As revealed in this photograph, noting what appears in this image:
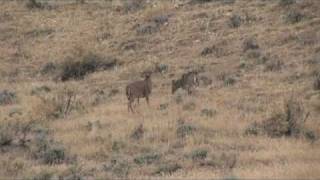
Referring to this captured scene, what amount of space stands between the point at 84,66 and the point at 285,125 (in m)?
12.8

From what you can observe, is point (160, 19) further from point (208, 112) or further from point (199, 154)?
point (199, 154)

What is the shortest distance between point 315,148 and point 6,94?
11.7m

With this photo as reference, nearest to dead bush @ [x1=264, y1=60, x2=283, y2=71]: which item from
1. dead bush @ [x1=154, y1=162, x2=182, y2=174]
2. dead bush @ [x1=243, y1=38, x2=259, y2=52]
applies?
dead bush @ [x1=243, y1=38, x2=259, y2=52]

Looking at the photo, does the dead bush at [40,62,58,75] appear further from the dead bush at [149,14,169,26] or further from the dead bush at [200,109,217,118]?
the dead bush at [200,109,217,118]

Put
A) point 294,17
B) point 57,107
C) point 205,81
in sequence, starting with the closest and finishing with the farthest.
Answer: point 57,107 → point 205,81 → point 294,17

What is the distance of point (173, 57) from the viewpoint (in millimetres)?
27016

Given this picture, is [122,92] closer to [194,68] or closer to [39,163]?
[194,68]

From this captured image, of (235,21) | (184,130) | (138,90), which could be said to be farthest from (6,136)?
(235,21)

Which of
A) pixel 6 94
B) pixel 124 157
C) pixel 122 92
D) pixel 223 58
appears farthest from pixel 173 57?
pixel 124 157

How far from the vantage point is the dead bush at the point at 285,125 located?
1576 cm

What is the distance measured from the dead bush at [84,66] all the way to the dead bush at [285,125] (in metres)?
11.6

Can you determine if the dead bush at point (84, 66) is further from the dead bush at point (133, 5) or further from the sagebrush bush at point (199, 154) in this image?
the sagebrush bush at point (199, 154)

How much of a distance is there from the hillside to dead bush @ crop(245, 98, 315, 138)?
0.03 metres

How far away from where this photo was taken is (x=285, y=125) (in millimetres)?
15859
